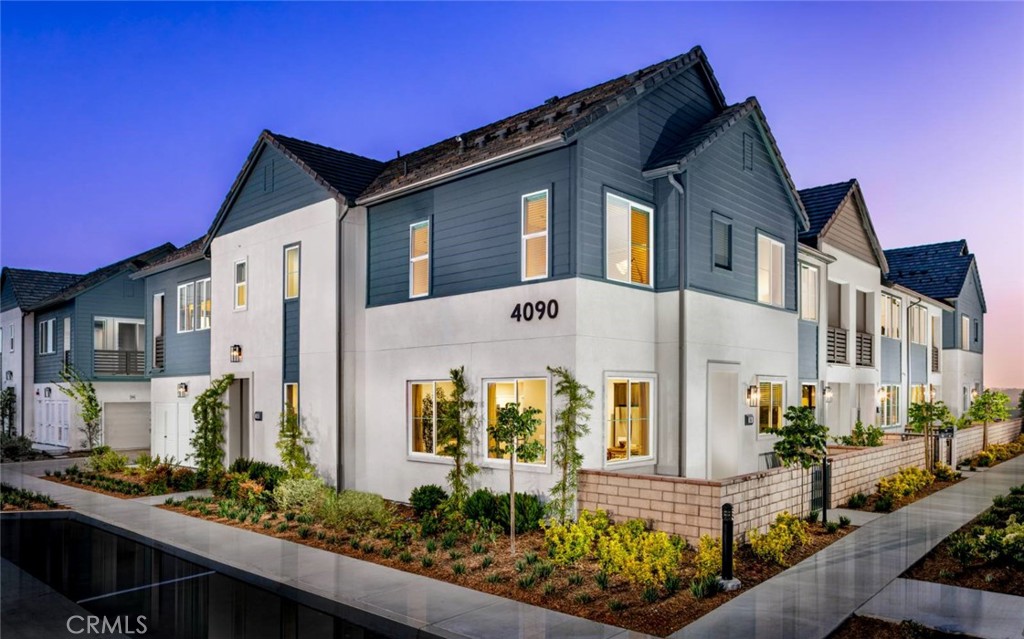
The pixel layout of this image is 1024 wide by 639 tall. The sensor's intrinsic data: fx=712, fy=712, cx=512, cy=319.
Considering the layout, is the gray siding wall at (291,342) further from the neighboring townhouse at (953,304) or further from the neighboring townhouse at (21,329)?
the neighboring townhouse at (953,304)

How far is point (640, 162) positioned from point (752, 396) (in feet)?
18.7

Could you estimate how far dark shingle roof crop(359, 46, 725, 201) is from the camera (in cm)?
1236

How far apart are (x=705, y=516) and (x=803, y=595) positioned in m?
1.84

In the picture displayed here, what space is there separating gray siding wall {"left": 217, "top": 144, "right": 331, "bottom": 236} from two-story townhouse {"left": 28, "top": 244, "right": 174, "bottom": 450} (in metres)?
12.4

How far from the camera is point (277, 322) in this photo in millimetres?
17531

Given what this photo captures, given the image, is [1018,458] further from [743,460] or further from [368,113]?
[368,113]

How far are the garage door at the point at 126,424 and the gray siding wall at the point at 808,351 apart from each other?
2464 centimetres

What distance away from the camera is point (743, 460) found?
49.2 feet

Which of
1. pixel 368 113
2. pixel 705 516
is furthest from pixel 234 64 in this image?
pixel 705 516

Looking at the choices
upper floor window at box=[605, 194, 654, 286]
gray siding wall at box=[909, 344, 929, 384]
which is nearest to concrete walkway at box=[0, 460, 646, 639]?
upper floor window at box=[605, 194, 654, 286]

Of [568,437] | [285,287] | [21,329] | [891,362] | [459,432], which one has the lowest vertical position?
[459,432]

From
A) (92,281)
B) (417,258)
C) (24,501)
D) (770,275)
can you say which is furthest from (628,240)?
(92,281)

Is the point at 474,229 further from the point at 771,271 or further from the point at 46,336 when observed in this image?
the point at 46,336

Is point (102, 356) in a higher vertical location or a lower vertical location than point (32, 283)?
lower
